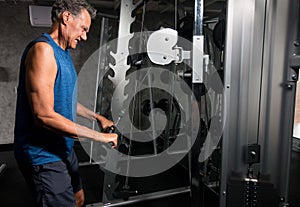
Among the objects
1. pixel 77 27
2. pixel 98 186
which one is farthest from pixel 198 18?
pixel 98 186

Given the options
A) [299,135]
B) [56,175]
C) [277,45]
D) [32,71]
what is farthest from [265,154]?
[299,135]

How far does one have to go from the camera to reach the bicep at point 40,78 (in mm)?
1122

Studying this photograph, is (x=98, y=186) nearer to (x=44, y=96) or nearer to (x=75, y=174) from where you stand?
(x=75, y=174)

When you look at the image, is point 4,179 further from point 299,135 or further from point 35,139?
point 299,135

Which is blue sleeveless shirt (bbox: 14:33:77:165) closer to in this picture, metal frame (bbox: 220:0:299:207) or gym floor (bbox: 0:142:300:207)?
metal frame (bbox: 220:0:299:207)

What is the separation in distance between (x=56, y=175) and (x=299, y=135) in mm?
3454

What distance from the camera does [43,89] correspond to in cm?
112

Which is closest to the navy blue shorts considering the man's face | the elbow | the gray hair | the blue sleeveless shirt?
the blue sleeveless shirt

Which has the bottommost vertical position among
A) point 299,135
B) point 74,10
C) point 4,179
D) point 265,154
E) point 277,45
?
point 4,179

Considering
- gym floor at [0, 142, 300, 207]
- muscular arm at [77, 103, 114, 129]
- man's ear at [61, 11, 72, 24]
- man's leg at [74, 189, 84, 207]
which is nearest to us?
man's ear at [61, 11, 72, 24]

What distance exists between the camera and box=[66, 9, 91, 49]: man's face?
1254 millimetres

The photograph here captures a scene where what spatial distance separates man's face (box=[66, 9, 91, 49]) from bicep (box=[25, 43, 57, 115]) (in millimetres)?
152

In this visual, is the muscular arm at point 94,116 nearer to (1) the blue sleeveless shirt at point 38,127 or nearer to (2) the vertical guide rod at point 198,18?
(1) the blue sleeveless shirt at point 38,127

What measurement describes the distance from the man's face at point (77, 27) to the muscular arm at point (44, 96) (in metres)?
0.16
